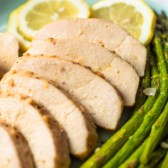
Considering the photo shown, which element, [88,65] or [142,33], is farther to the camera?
[142,33]

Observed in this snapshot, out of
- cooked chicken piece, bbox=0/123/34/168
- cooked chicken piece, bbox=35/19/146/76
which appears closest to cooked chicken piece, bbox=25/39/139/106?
cooked chicken piece, bbox=35/19/146/76

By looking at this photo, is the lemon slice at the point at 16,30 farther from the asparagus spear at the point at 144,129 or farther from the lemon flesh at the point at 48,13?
the asparagus spear at the point at 144,129

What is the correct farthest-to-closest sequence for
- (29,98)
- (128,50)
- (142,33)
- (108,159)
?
1. (142,33)
2. (128,50)
3. (29,98)
4. (108,159)

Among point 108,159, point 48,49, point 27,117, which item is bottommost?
point 108,159

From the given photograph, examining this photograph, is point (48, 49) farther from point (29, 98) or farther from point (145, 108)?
point (145, 108)

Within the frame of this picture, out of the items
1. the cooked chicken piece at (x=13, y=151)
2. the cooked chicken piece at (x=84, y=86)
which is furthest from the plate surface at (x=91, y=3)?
the cooked chicken piece at (x=13, y=151)

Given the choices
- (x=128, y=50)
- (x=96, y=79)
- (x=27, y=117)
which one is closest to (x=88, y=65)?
(x=96, y=79)
